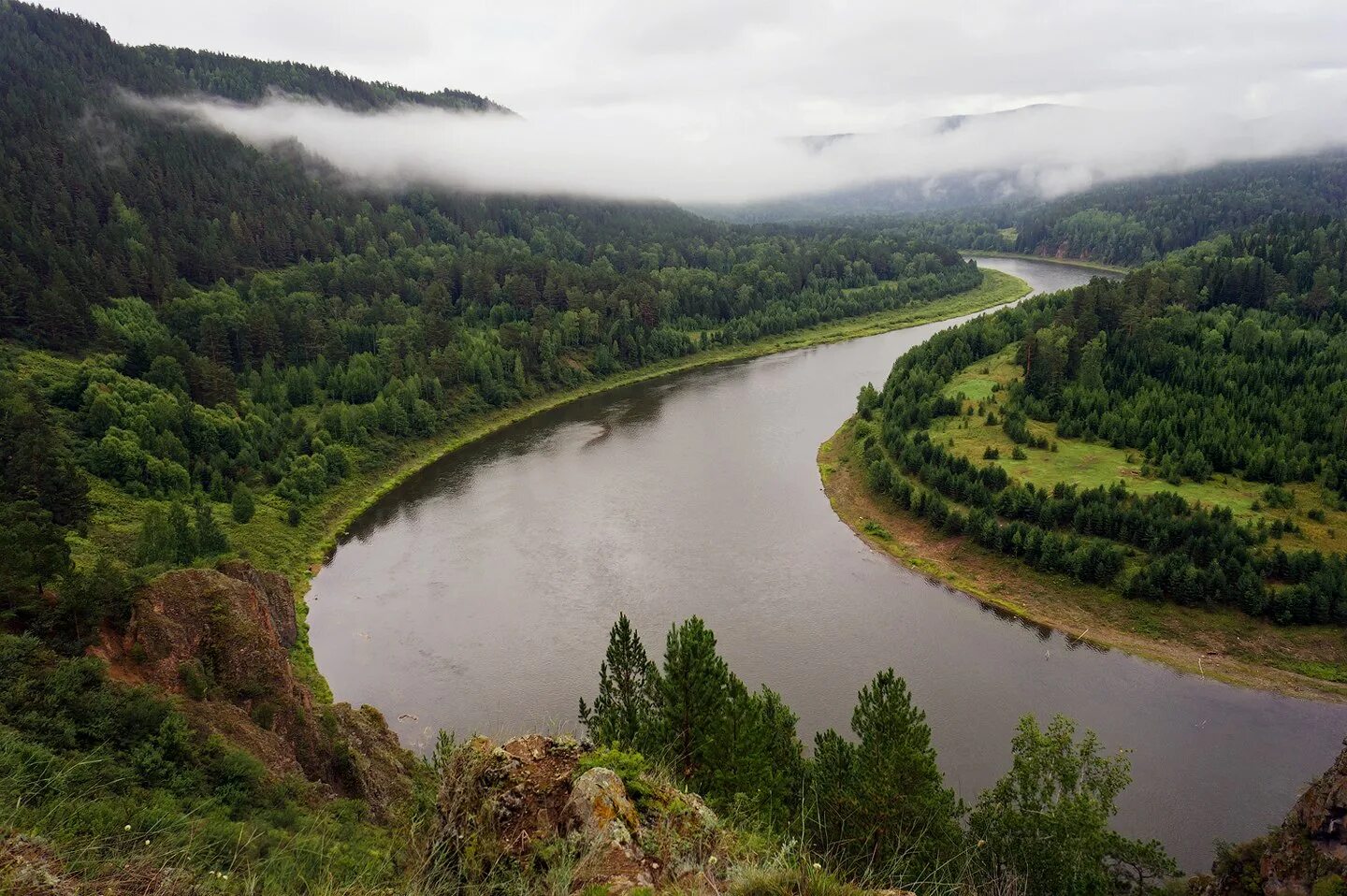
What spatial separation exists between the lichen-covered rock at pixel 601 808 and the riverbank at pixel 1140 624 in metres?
39.5

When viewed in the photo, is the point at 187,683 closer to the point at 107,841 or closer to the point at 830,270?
the point at 107,841

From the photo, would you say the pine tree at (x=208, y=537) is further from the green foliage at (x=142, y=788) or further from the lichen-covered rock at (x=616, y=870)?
the lichen-covered rock at (x=616, y=870)

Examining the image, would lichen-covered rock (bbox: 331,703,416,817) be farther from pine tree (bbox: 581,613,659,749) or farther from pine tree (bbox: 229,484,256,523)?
pine tree (bbox: 229,484,256,523)

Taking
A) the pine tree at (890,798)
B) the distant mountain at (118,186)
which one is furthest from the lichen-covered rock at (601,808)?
the distant mountain at (118,186)

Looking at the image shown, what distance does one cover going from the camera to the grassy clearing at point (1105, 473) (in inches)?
1858

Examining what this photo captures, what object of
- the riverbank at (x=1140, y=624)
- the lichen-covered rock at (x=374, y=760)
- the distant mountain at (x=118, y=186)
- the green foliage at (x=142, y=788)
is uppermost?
the distant mountain at (x=118, y=186)

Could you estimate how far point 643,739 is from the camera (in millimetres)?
23641

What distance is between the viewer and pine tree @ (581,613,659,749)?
82.3 ft

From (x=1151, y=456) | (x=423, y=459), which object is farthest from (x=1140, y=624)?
(x=423, y=459)

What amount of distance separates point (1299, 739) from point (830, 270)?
136 m

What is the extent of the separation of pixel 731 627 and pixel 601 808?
3274 cm

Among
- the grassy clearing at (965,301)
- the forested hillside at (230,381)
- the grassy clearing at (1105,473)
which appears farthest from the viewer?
the grassy clearing at (965,301)

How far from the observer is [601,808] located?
1114 centimetres

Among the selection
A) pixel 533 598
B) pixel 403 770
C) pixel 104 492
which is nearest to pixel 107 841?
pixel 403 770
